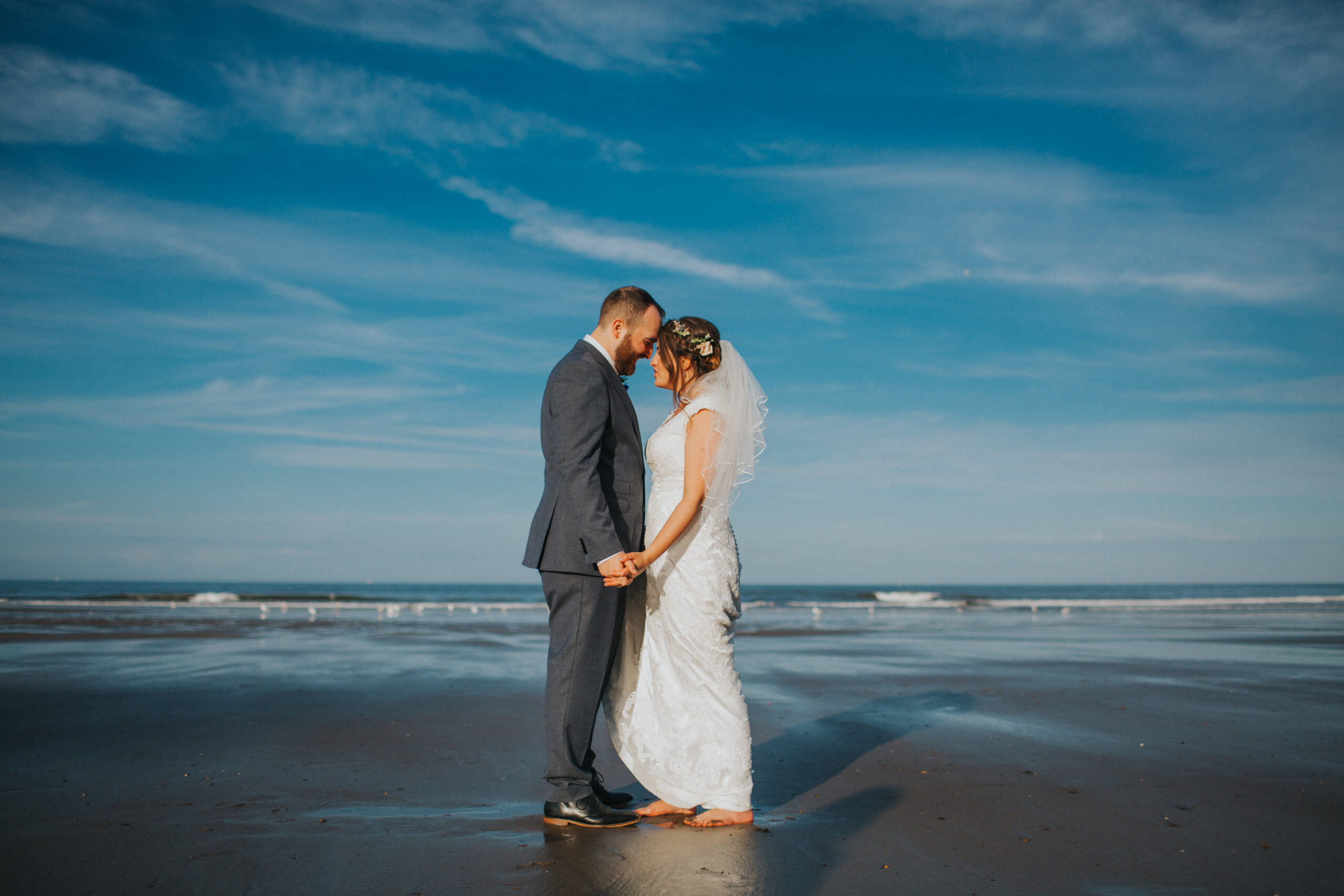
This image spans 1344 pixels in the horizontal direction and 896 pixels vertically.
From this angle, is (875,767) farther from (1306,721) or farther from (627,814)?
(1306,721)

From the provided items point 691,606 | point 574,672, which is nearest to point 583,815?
point 574,672

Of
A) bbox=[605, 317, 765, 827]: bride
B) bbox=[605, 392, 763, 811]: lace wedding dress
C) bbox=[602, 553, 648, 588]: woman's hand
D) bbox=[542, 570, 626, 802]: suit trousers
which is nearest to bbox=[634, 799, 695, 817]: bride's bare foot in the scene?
bbox=[605, 317, 765, 827]: bride

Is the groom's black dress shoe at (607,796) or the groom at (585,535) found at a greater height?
the groom at (585,535)

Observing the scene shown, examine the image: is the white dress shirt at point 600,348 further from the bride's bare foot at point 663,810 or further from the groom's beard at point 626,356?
the bride's bare foot at point 663,810

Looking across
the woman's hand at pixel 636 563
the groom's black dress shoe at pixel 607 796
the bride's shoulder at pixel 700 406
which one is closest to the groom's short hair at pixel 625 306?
the bride's shoulder at pixel 700 406

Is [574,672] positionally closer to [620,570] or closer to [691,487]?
[620,570]

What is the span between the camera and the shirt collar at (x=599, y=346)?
372 centimetres

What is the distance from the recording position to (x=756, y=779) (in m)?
4.39

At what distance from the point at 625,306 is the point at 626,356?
246 mm

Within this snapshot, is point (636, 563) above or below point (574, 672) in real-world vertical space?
above

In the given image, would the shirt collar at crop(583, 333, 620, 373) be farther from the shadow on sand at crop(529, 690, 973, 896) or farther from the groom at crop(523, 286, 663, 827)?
the shadow on sand at crop(529, 690, 973, 896)

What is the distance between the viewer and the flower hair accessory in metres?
3.87

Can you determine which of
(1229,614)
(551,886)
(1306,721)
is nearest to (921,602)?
(1229,614)

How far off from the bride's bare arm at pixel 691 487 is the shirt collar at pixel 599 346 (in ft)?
1.66
